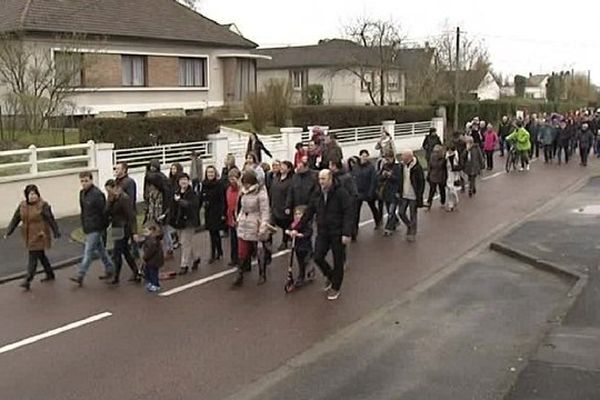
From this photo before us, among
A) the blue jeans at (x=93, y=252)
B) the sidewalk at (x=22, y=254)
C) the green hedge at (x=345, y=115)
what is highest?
the green hedge at (x=345, y=115)

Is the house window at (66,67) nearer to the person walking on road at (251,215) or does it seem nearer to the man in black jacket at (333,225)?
the person walking on road at (251,215)

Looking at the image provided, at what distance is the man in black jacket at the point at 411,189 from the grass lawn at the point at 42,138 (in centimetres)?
1070

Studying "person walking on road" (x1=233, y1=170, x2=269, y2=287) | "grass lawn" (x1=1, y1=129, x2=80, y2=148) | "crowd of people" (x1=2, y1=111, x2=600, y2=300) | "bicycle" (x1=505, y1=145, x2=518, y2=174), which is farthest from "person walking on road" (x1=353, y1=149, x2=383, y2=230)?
"bicycle" (x1=505, y1=145, x2=518, y2=174)

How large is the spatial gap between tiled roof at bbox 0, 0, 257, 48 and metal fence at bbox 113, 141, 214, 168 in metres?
12.2

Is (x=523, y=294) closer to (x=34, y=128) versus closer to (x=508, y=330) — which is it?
(x=508, y=330)

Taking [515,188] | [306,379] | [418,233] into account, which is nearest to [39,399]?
[306,379]

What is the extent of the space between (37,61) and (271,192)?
59.7 ft

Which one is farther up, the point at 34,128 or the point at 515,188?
the point at 34,128

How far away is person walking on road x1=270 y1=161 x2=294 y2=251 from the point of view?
1119 centimetres

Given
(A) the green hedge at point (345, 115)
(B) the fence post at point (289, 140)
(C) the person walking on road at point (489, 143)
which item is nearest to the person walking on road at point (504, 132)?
(C) the person walking on road at point (489, 143)

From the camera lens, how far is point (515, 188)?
21.7 m

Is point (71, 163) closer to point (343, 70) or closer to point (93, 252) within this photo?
point (93, 252)

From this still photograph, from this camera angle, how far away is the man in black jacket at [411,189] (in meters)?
14.1

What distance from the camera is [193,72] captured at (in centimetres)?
3712
